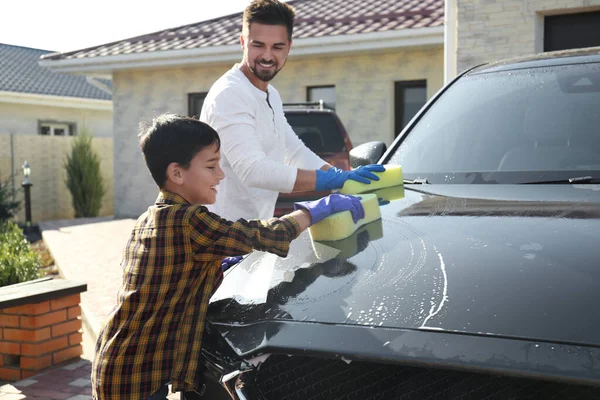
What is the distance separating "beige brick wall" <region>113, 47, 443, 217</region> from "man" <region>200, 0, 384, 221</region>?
33.4ft

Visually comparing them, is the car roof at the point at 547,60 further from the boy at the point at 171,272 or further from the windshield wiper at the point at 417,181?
the boy at the point at 171,272

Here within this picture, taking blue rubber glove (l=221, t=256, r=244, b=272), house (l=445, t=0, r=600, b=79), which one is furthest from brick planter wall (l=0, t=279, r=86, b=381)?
house (l=445, t=0, r=600, b=79)

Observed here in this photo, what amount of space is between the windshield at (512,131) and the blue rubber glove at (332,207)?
0.77 meters

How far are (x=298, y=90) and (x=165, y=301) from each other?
12432 mm

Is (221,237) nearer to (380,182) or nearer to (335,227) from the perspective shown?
(335,227)

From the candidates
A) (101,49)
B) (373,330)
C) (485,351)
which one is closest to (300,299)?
(373,330)

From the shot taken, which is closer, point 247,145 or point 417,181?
point 247,145

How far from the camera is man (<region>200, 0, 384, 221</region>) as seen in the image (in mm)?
2727

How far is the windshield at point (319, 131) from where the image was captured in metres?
9.07

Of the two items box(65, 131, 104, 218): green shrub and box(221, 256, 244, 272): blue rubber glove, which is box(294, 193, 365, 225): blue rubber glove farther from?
box(65, 131, 104, 218): green shrub

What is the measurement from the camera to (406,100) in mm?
13383

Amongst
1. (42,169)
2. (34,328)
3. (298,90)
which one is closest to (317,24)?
(298,90)

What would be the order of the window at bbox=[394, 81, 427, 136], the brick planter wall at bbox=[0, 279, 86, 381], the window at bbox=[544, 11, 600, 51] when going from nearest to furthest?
the brick planter wall at bbox=[0, 279, 86, 381]
the window at bbox=[544, 11, 600, 51]
the window at bbox=[394, 81, 427, 136]

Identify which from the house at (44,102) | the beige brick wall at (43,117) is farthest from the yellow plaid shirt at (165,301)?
the beige brick wall at (43,117)
